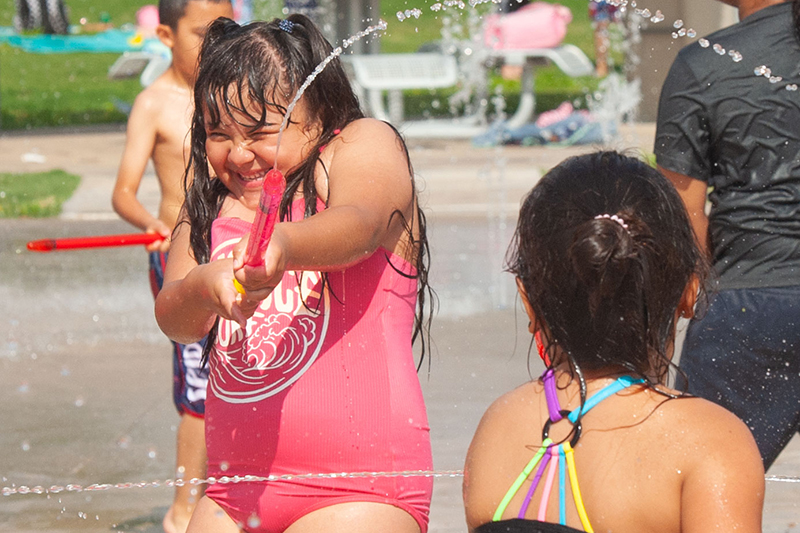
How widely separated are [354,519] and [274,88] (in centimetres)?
73

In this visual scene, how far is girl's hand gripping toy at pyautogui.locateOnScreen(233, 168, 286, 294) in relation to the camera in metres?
1.53

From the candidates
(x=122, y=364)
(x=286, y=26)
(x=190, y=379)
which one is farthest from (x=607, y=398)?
(x=122, y=364)

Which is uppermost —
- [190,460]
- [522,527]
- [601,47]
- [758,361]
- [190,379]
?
[522,527]

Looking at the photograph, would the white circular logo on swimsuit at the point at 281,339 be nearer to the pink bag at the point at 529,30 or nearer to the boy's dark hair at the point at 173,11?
the boy's dark hair at the point at 173,11

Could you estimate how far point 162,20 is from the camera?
3811mm

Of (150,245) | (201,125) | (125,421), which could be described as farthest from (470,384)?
(201,125)

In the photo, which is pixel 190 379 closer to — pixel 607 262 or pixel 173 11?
pixel 173 11

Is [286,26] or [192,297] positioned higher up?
[286,26]

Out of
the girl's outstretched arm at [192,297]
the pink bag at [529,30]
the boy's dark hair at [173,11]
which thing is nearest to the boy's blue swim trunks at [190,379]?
the boy's dark hair at [173,11]

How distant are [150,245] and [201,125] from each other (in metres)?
1.40

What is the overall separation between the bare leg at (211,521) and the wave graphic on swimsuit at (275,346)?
19 cm

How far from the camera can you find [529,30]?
587 inches

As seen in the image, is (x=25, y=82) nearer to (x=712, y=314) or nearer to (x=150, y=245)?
(x=150, y=245)

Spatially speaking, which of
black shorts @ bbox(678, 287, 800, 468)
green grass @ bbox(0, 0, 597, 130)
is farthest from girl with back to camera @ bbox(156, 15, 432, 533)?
green grass @ bbox(0, 0, 597, 130)
